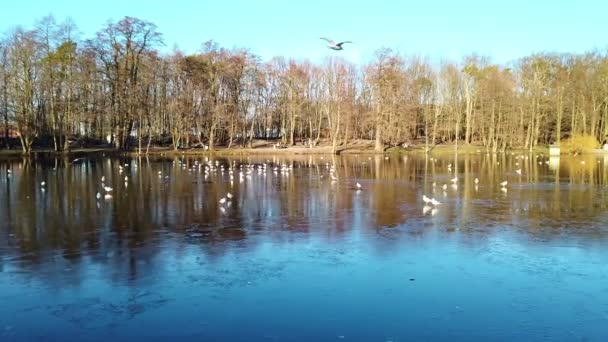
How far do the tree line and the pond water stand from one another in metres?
38.1

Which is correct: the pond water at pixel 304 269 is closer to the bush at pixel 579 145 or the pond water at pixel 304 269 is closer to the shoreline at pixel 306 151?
the shoreline at pixel 306 151

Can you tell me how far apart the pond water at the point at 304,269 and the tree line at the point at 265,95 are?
38053 millimetres

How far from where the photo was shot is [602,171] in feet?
111

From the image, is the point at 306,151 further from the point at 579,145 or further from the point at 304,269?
the point at 304,269

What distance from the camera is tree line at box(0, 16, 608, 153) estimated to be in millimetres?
54688

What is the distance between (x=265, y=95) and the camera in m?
76.5

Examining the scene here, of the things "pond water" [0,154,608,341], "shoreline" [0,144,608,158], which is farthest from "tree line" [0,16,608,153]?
"pond water" [0,154,608,341]

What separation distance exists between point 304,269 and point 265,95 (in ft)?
222

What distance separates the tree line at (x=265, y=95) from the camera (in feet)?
179

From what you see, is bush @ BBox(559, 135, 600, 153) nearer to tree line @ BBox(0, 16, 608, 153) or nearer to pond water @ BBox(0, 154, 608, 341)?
tree line @ BBox(0, 16, 608, 153)

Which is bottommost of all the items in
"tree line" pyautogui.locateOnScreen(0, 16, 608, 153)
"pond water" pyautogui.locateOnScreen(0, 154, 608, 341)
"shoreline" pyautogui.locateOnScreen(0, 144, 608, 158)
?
"pond water" pyautogui.locateOnScreen(0, 154, 608, 341)

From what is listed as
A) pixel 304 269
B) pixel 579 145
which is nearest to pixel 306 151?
pixel 579 145

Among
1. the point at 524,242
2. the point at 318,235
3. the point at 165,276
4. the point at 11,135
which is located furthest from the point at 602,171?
the point at 11,135

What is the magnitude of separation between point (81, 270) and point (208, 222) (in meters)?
5.36
